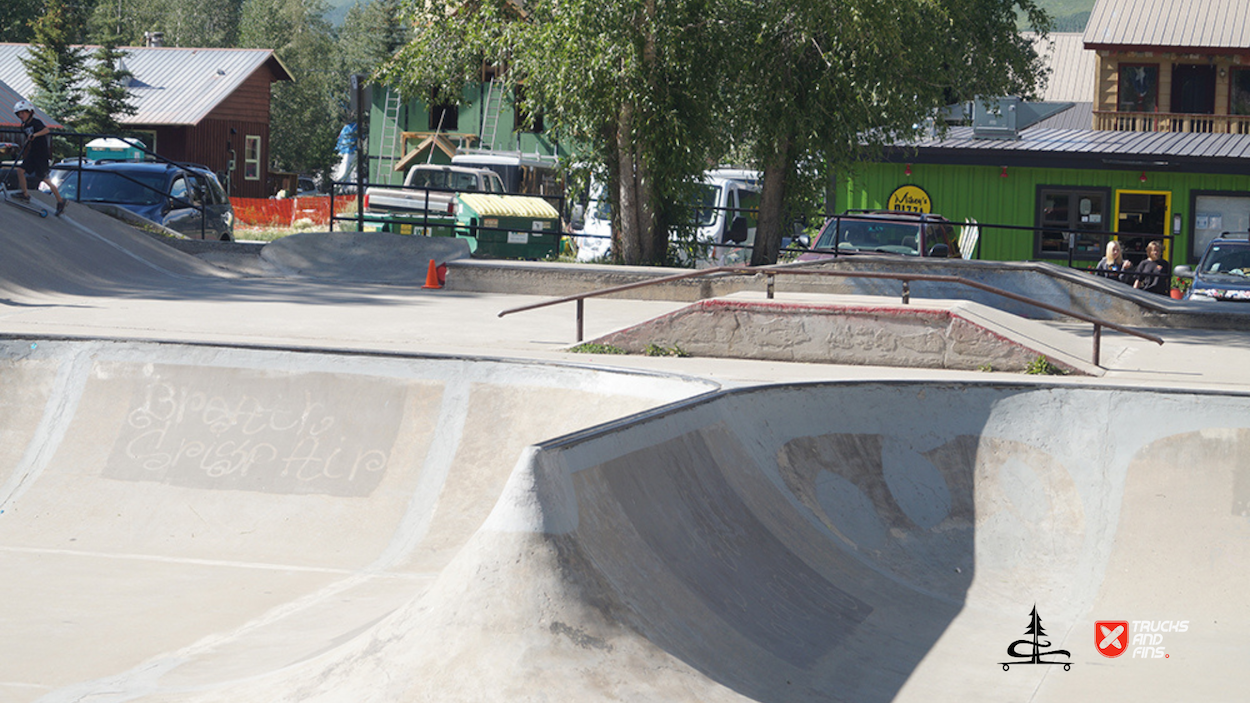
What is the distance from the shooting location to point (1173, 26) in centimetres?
3095

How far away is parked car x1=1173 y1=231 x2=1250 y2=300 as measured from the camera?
19.2 meters

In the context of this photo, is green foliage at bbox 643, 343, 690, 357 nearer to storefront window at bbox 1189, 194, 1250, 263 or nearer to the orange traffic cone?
the orange traffic cone

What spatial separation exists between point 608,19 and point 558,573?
464 inches

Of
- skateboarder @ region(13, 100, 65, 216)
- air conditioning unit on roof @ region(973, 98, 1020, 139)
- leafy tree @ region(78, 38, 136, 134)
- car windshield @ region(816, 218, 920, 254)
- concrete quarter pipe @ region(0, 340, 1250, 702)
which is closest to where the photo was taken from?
concrete quarter pipe @ region(0, 340, 1250, 702)

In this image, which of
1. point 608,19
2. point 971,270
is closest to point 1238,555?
point 971,270

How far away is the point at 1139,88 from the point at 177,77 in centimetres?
3928

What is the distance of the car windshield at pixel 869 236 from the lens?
57.0ft

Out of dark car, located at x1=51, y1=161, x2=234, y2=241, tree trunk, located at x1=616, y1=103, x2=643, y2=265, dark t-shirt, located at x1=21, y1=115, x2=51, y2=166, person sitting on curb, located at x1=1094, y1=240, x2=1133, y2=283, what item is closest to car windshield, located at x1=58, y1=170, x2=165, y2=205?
dark car, located at x1=51, y1=161, x2=234, y2=241

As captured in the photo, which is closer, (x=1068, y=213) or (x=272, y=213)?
(x=1068, y=213)

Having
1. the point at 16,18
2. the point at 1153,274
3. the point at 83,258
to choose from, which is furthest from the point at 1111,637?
the point at 16,18

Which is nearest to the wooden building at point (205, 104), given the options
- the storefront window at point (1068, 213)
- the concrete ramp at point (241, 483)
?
the storefront window at point (1068, 213)

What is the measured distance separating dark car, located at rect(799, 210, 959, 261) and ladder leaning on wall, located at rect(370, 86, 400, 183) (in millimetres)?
30334

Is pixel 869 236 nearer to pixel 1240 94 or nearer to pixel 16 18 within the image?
pixel 1240 94

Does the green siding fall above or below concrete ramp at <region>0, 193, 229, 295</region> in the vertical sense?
above
